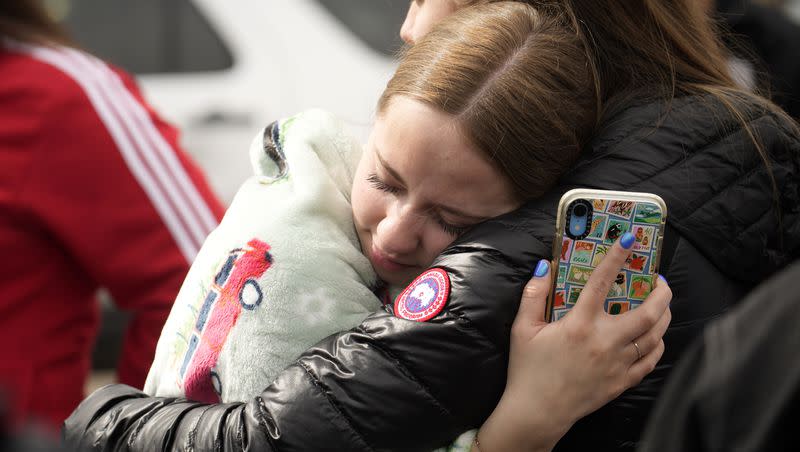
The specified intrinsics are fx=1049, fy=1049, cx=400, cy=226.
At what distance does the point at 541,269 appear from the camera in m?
1.50

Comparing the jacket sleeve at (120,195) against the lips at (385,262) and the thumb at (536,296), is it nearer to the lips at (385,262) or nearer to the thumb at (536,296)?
the lips at (385,262)

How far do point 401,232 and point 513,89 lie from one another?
0.93 feet

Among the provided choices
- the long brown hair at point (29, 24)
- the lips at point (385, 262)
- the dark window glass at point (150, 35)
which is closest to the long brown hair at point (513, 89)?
the lips at point (385, 262)

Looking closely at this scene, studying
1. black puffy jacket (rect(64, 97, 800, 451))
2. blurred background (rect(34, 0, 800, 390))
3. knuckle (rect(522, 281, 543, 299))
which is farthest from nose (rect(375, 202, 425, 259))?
blurred background (rect(34, 0, 800, 390))

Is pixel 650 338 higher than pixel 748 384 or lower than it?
lower

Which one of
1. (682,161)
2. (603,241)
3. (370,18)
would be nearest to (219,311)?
(603,241)

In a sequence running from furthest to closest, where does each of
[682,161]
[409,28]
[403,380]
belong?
[409,28] → [682,161] → [403,380]

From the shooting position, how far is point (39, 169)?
7.05 feet

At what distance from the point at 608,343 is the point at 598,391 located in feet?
0.23

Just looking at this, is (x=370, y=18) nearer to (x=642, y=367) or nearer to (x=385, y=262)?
(x=385, y=262)

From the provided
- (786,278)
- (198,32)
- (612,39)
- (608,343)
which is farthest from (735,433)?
(198,32)

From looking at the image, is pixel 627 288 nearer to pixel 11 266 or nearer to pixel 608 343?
pixel 608 343

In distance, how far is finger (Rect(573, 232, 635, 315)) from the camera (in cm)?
149

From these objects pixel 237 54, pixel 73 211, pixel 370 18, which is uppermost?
pixel 73 211
